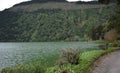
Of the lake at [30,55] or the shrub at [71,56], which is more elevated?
the shrub at [71,56]

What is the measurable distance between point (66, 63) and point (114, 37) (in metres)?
74.6

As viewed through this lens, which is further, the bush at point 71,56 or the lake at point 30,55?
the lake at point 30,55

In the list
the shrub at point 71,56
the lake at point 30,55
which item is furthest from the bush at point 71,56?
the lake at point 30,55

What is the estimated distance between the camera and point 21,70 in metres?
23.3

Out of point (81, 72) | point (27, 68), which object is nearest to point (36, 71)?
point (27, 68)

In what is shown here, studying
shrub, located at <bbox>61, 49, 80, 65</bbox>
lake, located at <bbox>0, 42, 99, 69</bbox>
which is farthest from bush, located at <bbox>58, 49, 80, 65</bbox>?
lake, located at <bbox>0, 42, 99, 69</bbox>

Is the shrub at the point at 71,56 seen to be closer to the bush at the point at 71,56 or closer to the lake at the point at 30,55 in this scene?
the bush at the point at 71,56

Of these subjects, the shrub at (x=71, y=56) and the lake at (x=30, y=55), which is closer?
the shrub at (x=71, y=56)

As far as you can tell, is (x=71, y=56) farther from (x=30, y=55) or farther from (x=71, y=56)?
(x=30, y=55)

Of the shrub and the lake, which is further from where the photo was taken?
the lake

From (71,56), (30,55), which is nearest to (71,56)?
(71,56)

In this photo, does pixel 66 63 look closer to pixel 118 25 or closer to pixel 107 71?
pixel 107 71

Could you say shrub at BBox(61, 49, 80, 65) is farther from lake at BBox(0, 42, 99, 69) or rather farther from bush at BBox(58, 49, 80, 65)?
lake at BBox(0, 42, 99, 69)

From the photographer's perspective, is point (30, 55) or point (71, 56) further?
point (30, 55)
